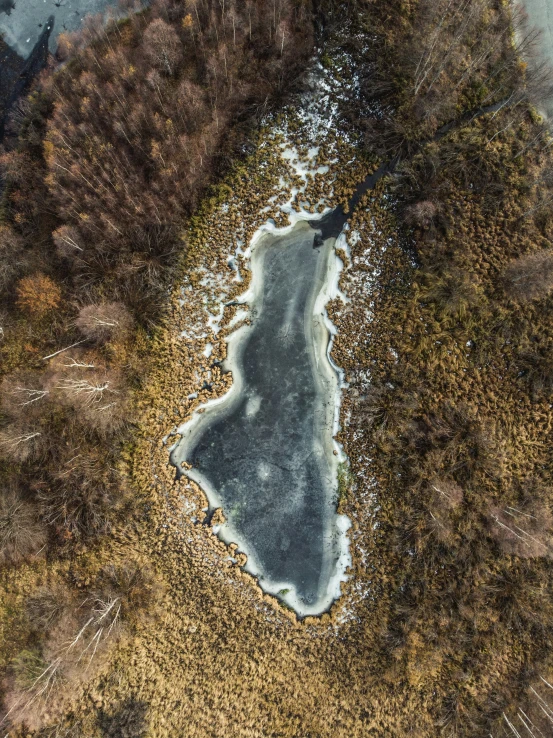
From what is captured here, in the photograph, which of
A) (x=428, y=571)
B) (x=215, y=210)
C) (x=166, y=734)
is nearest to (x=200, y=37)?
(x=215, y=210)

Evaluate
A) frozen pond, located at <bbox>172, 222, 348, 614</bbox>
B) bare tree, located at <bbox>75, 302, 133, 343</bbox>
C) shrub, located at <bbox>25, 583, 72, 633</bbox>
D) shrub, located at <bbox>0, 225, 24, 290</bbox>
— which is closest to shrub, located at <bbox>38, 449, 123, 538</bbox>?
shrub, located at <bbox>25, 583, 72, 633</bbox>

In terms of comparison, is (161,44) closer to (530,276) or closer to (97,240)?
(97,240)

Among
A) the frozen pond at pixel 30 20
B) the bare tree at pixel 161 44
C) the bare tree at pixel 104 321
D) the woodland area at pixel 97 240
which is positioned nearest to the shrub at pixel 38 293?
the woodland area at pixel 97 240

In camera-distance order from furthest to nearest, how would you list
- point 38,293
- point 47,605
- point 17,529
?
point 38,293, point 47,605, point 17,529

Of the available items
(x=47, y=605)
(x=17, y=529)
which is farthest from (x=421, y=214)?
(x=47, y=605)

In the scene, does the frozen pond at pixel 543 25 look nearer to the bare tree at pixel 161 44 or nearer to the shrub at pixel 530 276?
the shrub at pixel 530 276

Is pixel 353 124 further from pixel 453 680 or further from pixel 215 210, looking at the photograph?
pixel 453 680

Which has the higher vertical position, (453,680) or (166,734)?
(453,680)
